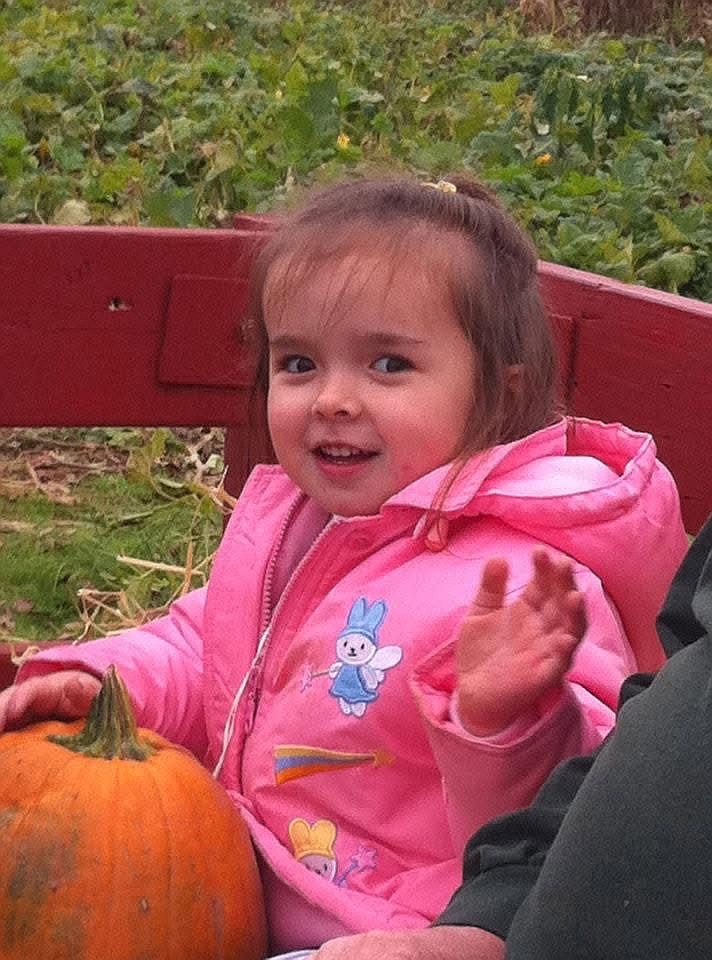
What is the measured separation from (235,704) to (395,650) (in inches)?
11.5

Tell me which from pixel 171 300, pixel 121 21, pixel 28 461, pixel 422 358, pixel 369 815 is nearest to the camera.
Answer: pixel 369 815

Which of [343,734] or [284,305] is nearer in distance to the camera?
[343,734]

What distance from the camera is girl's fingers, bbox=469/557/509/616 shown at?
182cm

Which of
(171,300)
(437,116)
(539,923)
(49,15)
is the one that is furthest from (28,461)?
(49,15)

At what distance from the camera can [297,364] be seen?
2512 mm

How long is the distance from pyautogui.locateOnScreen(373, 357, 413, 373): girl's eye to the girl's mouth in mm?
104

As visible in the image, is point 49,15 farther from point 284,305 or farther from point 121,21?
point 284,305

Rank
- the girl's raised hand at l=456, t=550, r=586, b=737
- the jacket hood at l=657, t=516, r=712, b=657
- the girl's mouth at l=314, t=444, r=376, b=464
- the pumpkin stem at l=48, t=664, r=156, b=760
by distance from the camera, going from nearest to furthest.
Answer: the jacket hood at l=657, t=516, r=712, b=657 → the girl's raised hand at l=456, t=550, r=586, b=737 → the pumpkin stem at l=48, t=664, r=156, b=760 → the girl's mouth at l=314, t=444, r=376, b=464

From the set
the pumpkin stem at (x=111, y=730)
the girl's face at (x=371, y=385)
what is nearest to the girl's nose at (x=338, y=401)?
the girl's face at (x=371, y=385)

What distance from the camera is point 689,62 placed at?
33.7 feet

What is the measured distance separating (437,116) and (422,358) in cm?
611

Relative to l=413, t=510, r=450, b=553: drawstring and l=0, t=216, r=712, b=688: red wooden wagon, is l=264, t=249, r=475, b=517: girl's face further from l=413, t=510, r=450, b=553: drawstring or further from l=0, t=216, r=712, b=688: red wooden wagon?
l=0, t=216, r=712, b=688: red wooden wagon

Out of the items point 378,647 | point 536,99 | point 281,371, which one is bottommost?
point 536,99

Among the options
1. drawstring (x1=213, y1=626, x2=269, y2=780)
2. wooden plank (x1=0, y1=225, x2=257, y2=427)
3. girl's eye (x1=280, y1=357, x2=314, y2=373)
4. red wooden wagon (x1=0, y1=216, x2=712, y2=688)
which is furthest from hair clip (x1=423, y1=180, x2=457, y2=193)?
wooden plank (x1=0, y1=225, x2=257, y2=427)
